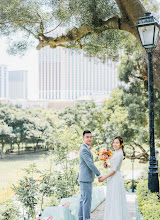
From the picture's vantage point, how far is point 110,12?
16.9 feet

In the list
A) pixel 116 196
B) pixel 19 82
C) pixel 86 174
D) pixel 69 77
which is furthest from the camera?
pixel 19 82

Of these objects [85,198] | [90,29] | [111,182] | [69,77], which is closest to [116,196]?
[111,182]

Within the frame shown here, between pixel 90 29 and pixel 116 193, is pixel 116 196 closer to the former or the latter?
pixel 116 193

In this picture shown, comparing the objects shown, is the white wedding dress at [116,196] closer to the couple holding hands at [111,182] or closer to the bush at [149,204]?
the couple holding hands at [111,182]

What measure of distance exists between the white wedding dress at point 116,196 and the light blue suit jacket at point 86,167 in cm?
22

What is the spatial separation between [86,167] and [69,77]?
78.4 m

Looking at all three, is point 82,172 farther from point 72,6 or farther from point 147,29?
point 72,6

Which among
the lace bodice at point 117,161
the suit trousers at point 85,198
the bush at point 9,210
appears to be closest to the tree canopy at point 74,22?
the lace bodice at point 117,161

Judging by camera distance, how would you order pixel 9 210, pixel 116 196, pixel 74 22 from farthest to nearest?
pixel 74 22 → pixel 9 210 → pixel 116 196

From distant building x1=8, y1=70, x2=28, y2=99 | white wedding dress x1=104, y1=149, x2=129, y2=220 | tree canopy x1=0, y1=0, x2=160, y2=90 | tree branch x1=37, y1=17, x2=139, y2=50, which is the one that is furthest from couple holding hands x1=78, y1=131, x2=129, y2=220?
distant building x1=8, y1=70, x2=28, y2=99

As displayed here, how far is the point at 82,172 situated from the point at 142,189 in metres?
0.98

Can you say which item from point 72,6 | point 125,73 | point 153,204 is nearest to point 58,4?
point 72,6

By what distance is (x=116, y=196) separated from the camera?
335 centimetres

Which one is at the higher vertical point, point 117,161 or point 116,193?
point 117,161
